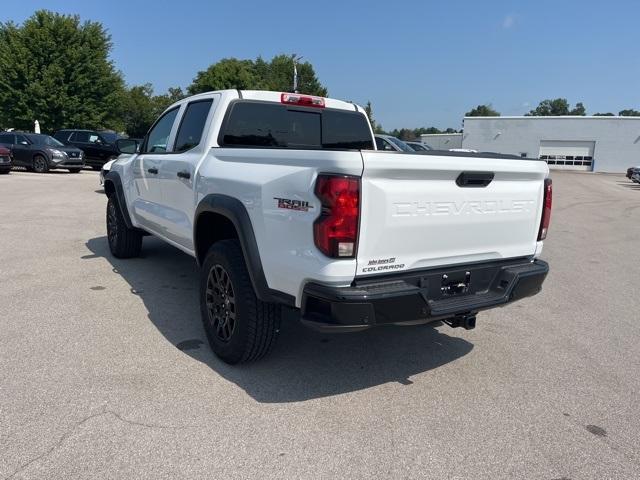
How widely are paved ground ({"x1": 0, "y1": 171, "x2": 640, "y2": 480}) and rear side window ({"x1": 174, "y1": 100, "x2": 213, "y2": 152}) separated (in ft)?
5.21

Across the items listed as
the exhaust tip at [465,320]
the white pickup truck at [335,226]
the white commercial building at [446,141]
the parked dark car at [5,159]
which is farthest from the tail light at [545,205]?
the white commercial building at [446,141]

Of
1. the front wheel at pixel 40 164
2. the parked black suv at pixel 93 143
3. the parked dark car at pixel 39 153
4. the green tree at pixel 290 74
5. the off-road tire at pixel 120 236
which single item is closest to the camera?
the off-road tire at pixel 120 236

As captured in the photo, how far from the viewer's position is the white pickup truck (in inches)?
107

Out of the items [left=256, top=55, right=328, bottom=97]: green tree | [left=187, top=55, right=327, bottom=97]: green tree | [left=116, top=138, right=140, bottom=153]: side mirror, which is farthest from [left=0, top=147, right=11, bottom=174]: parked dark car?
[left=256, top=55, right=328, bottom=97]: green tree

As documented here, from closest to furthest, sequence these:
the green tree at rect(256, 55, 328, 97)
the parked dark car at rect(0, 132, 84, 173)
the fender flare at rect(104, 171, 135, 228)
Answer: the fender flare at rect(104, 171, 135, 228) < the parked dark car at rect(0, 132, 84, 173) < the green tree at rect(256, 55, 328, 97)

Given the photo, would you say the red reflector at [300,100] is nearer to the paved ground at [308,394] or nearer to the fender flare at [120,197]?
the paved ground at [308,394]

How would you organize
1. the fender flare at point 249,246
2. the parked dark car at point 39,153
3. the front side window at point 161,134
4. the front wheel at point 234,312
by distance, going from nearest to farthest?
the fender flare at point 249,246 < the front wheel at point 234,312 < the front side window at point 161,134 < the parked dark car at point 39,153

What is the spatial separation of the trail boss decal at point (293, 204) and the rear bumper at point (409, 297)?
0.44 m

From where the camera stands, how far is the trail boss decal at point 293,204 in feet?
9.14

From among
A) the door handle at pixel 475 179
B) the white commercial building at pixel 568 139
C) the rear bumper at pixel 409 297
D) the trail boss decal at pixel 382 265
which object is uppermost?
the white commercial building at pixel 568 139

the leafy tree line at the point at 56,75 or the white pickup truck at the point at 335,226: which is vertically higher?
the leafy tree line at the point at 56,75

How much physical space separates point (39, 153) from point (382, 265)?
2043 cm

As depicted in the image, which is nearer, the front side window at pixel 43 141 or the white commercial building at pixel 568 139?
the front side window at pixel 43 141

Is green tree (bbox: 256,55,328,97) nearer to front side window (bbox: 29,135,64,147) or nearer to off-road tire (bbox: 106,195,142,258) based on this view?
front side window (bbox: 29,135,64,147)
